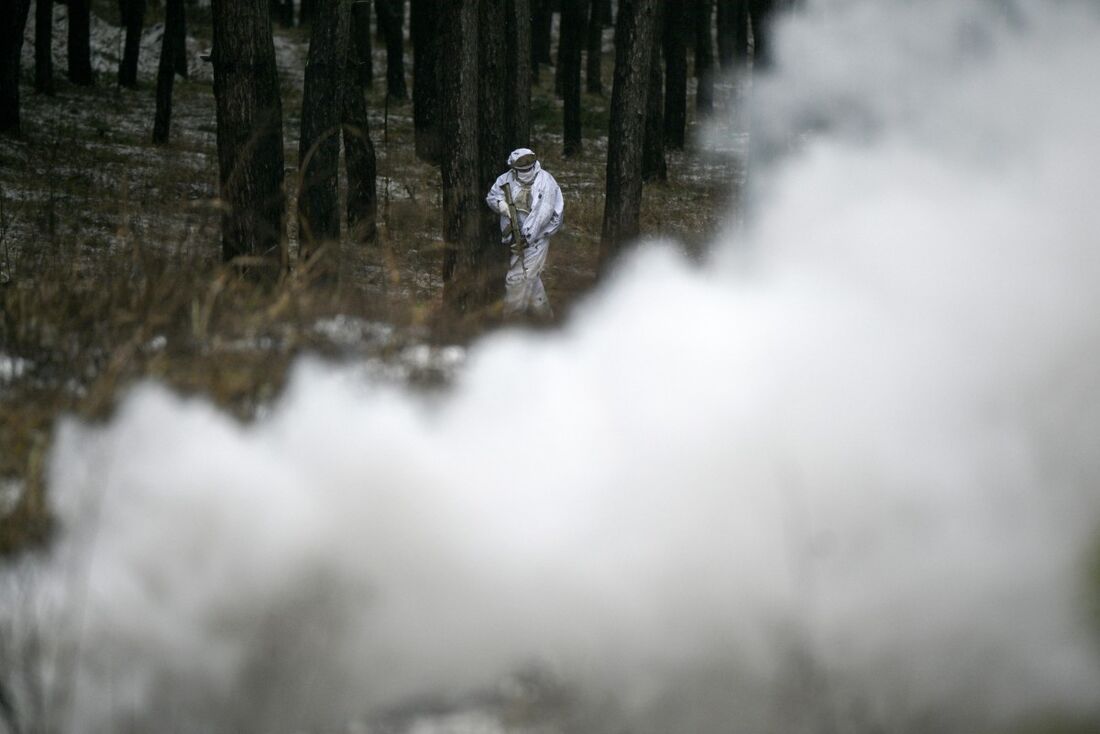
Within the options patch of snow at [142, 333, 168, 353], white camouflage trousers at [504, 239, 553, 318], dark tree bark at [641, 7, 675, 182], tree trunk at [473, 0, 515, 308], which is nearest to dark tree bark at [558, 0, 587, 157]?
dark tree bark at [641, 7, 675, 182]

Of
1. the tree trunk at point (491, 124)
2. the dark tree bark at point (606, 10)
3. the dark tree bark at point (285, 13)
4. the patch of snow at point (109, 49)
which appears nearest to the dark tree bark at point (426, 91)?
the tree trunk at point (491, 124)

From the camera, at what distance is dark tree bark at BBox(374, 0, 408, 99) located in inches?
958

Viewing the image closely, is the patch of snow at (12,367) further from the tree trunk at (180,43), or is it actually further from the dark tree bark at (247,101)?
the tree trunk at (180,43)

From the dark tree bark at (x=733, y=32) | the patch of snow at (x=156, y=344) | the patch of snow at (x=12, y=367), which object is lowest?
the patch of snow at (x=12, y=367)

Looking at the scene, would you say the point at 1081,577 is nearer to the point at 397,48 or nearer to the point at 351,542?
the point at 351,542

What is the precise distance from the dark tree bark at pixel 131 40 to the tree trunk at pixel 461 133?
17.1m

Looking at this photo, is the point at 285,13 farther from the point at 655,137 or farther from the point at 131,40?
the point at 655,137

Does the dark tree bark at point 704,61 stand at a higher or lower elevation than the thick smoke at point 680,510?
higher

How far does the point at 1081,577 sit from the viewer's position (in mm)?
4977

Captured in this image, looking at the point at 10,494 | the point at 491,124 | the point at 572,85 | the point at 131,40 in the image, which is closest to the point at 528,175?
the point at 491,124

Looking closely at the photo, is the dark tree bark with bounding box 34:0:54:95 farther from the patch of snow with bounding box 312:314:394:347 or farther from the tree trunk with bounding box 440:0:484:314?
the patch of snow with bounding box 312:314:394:347

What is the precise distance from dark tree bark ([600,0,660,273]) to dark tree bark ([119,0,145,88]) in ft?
54.5

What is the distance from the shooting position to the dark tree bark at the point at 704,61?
30766 millimetres

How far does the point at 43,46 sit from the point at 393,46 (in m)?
7.28
